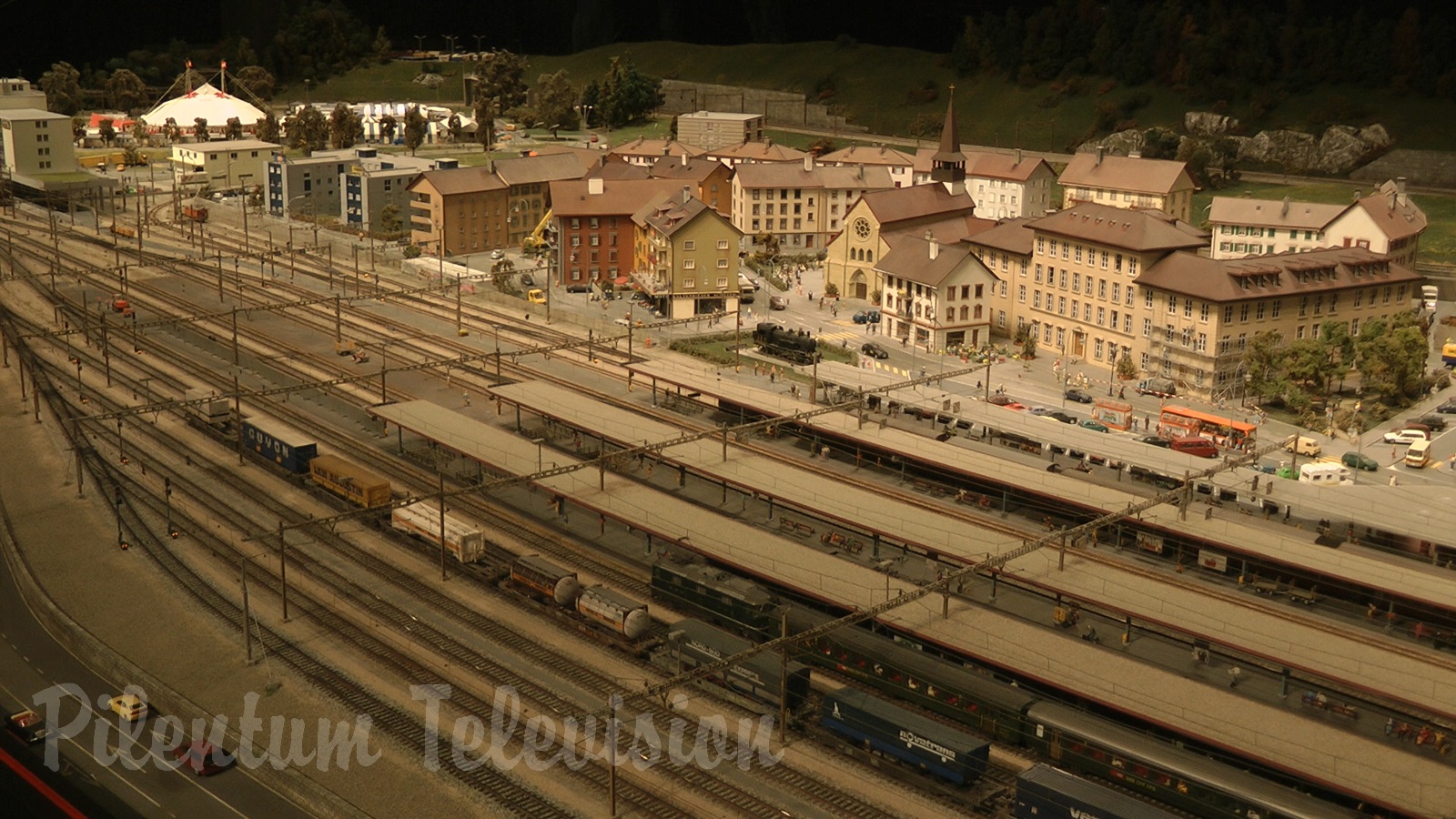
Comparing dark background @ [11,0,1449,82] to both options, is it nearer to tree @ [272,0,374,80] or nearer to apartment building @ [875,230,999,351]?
tree @ [272,0,374,80]

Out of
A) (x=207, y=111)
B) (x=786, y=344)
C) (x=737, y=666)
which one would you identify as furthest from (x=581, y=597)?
(x=207, y=111)

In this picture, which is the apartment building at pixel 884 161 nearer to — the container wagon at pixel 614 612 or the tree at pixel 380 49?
the container wagon at pixel 614 612

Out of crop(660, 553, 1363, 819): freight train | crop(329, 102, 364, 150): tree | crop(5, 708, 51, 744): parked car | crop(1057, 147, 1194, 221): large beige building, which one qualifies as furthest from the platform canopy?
crop(660, 553, 1363, 819): freight train

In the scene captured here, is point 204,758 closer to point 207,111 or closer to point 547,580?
point 547,580

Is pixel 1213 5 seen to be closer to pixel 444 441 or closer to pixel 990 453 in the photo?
pixel 990 453

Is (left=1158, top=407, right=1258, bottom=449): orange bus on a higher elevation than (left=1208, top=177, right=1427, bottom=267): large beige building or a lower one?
lower

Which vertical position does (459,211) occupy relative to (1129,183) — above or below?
below
